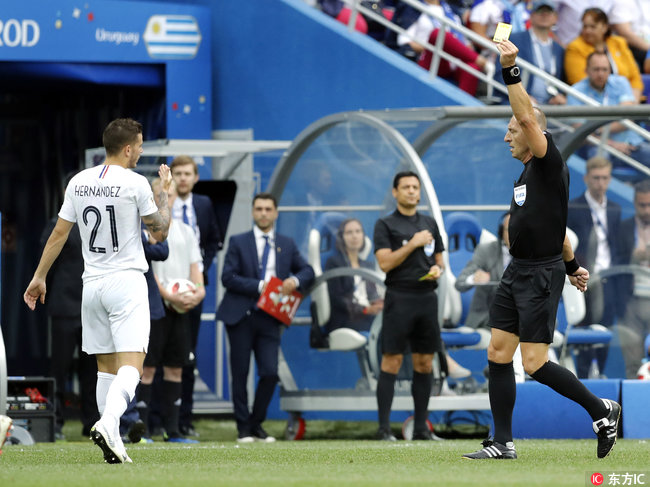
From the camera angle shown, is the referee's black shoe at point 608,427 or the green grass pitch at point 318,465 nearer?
the green grass pitch at point 318,465

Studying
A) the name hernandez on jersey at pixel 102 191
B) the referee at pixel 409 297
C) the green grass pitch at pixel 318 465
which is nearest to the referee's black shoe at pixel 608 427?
the green grass pitch at pixel 318 465

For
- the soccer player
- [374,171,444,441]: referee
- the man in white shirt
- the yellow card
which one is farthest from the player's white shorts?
[374,171,444,441]: referee

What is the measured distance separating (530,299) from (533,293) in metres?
0.04

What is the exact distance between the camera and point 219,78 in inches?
628

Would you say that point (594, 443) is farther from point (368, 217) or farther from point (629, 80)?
point (629, 80)

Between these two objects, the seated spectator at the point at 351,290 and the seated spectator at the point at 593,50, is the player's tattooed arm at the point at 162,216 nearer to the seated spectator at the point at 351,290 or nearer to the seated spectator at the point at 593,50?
the seated spectator at the point at 351,290

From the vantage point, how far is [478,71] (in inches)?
606

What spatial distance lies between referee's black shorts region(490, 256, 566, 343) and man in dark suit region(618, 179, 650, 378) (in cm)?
451

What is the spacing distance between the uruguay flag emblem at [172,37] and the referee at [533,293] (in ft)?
25.2

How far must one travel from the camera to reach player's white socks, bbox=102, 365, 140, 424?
8.00 metres

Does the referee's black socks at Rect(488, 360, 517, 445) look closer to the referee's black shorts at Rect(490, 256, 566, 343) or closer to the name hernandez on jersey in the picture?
the referee's black shorts at Rect(490, 256, 566, 343)

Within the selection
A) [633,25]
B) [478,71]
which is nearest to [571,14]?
[633,25]

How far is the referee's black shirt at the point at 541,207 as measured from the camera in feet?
26.8

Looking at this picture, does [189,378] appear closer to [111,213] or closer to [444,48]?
[111,213]
